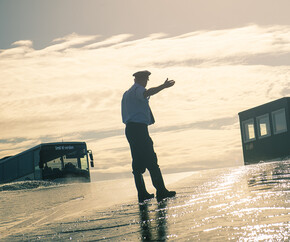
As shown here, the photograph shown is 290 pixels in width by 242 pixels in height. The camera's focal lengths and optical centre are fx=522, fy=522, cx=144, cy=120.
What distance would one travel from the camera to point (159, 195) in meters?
7.01

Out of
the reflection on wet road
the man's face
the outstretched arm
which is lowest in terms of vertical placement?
the reflection on wet road

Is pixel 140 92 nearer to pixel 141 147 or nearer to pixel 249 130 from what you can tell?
pixel 141 147

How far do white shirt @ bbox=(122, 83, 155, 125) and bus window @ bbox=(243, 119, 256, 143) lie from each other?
18114 millimetres

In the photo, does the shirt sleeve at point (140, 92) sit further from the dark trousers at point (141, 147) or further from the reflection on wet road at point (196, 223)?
the reflection on wet road at point (196, 223)

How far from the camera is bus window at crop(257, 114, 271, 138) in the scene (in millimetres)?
23391

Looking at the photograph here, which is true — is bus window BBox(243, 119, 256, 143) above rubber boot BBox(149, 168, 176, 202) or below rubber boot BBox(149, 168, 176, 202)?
above

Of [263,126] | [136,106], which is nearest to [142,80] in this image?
[136,106]

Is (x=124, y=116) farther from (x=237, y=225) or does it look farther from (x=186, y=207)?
(x=237, y=225)

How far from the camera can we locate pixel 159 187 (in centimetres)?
712

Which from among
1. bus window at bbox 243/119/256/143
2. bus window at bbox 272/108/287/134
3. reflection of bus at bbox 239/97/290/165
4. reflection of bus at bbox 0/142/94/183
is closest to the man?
reflection of bus at bbox 239/97/290/165

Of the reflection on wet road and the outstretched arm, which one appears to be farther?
the outstretched arm

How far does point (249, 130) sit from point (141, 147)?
1899 centimetres

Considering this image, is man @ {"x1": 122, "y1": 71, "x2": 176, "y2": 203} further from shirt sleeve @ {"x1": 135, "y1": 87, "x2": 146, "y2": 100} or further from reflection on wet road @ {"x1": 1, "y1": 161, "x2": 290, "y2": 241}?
reflection on wet road @ {"x1": 1, "y1": 161, "x2": 290, "y2": 241}

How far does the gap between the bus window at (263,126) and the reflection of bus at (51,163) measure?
34.0 feet
